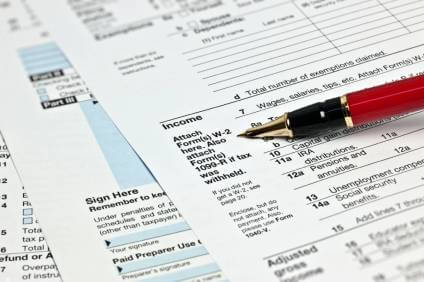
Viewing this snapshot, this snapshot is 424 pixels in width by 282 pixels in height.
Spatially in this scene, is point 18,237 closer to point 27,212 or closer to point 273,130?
point 27,212

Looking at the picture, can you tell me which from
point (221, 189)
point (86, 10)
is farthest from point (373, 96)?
point (86, 10)

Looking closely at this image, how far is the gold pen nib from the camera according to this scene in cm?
56

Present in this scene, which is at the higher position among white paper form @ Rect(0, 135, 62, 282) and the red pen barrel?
the red pen barrel

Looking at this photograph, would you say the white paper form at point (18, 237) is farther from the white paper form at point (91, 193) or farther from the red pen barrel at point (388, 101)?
the red pen barrel at point (388, 101)

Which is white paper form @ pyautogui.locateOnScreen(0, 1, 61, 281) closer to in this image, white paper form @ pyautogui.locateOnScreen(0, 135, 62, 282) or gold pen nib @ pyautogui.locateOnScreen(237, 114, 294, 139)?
white paper form @ pyautogui.locateOnScreen(0, 135, 62, 282)

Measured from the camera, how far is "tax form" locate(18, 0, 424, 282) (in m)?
0.49

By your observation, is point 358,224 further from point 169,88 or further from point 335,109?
point 169,88

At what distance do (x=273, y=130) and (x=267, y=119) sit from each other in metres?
0.03

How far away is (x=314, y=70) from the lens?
63 centimetres

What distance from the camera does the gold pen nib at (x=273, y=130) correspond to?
0.56 meters

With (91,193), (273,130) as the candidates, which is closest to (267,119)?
(273,130)

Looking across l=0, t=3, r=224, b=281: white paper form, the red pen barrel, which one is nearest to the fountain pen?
the red pen barrel

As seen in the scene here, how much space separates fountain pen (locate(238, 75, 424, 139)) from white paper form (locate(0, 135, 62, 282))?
0.21 metres

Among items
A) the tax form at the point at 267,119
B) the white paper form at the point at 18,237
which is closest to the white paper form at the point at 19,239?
the white paper form at the point at 18,237
